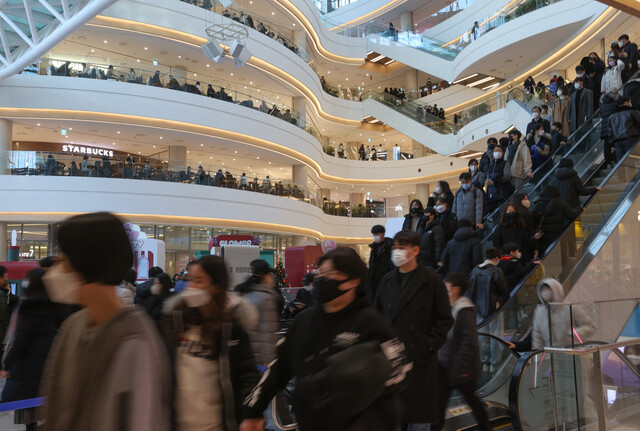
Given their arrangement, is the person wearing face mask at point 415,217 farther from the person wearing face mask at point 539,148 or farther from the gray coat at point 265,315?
the gray coat at point 265,315

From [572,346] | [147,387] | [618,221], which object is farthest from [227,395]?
[618,221]

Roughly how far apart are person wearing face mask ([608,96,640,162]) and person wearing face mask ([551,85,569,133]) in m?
3.35

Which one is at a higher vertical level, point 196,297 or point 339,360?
point 196,297

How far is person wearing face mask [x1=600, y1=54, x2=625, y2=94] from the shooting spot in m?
10.8

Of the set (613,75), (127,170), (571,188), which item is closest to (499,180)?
(571,188)

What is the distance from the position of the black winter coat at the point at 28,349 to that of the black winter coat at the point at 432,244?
15.0 ft

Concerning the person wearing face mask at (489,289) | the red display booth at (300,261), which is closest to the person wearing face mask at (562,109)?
the red display booth at (300,261)

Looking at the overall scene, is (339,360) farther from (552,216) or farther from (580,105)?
(580,105)

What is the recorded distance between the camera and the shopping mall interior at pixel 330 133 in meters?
5.76

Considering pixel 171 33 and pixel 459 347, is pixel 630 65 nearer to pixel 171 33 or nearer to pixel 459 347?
pixel 459 347

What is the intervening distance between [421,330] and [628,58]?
36.0ft

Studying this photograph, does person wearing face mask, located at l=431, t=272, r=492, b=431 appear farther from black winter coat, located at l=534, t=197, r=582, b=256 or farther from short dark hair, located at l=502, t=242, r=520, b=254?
black winter coat, located at l=534, t=197, r=582, b=256

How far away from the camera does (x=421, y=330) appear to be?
342 centimetres

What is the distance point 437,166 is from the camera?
1310 inches
